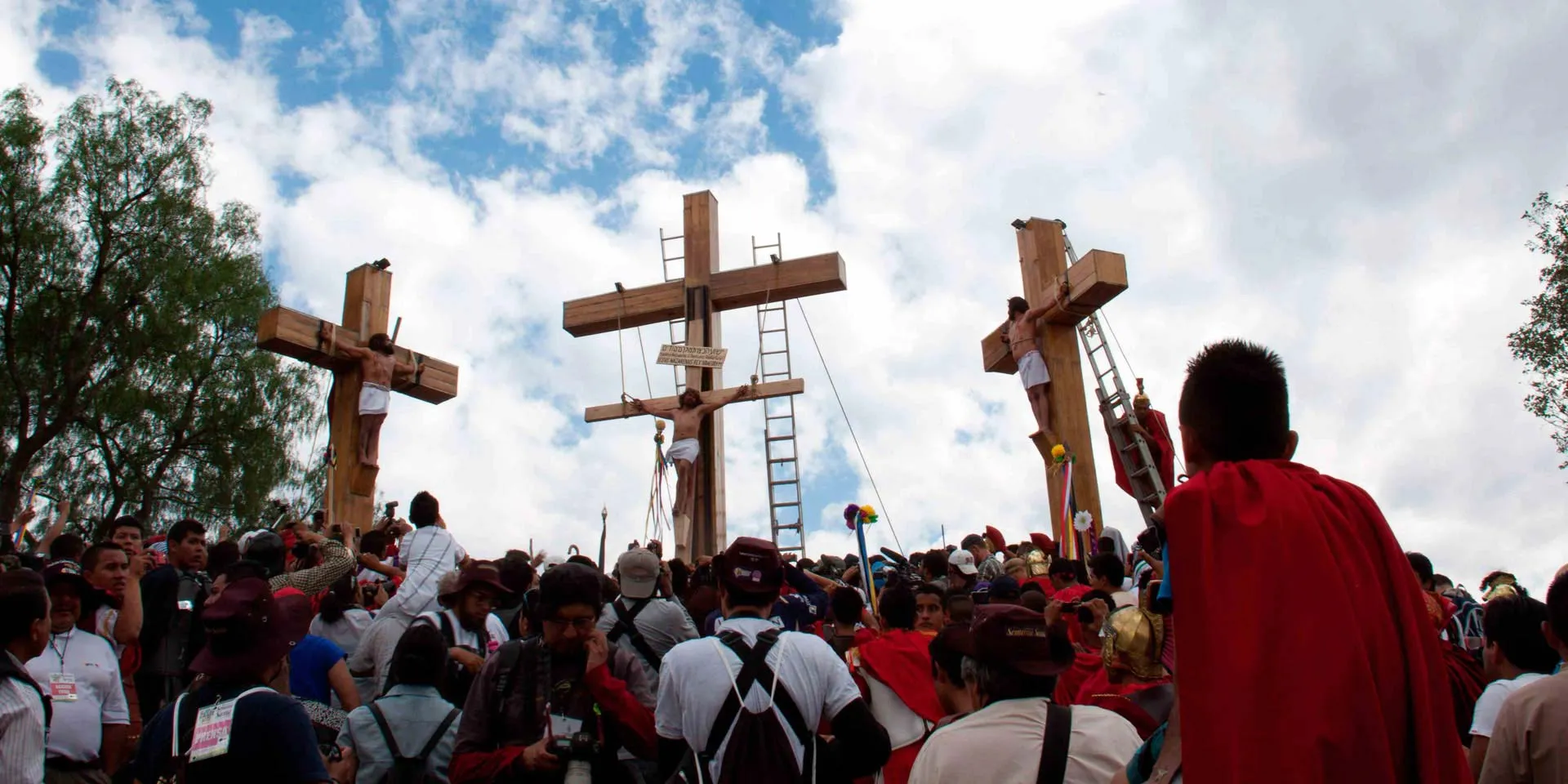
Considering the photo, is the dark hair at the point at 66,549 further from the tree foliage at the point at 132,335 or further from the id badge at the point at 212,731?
the tree foliage at the point at 132,335

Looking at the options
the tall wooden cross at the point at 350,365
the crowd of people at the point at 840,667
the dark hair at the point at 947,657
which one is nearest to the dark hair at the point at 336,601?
the crowd of people at the point at 840,667

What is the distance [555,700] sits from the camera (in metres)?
3.84

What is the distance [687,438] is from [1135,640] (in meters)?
9.05

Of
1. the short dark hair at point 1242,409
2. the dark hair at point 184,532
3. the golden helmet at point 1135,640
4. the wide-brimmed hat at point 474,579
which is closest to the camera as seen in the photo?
the short dark hair at point 1242,409

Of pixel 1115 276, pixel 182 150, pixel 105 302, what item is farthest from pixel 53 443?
pixel 1115 276

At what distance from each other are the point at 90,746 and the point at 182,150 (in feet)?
79.7

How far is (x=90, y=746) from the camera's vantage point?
436 centimetres

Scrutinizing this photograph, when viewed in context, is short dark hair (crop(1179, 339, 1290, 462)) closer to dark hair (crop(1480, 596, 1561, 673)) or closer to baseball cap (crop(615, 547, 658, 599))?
dark hair (crop(1480, 596, 1561, 673))

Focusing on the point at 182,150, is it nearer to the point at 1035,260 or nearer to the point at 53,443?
the point at 53,443

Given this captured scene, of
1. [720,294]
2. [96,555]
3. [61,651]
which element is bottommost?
[61,651]

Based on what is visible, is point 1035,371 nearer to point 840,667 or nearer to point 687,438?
point 687,438

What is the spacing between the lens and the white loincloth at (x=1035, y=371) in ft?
35.5

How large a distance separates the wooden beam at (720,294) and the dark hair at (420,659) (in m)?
8.00

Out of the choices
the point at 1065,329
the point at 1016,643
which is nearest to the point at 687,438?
the point at 1065,329
